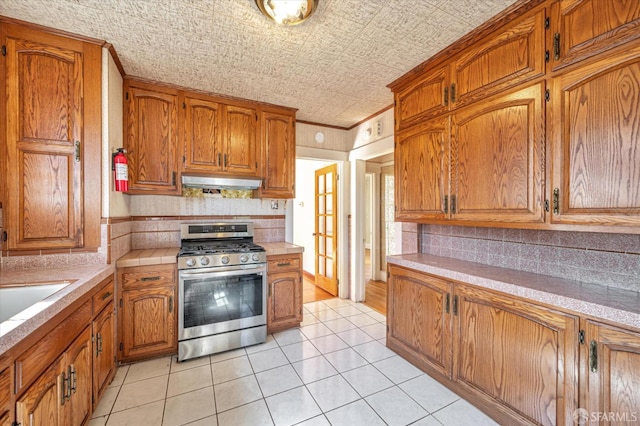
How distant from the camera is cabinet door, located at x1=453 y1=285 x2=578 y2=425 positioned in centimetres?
136

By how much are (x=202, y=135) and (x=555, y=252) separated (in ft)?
10.1

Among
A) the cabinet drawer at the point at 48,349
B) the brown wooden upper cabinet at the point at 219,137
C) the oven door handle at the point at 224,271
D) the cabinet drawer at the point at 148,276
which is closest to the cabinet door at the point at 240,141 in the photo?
the brown wooden upper cabinet at the point at 219,137

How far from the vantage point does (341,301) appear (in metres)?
3.85

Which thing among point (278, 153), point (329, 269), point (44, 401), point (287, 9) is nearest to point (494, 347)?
point (44, 401)

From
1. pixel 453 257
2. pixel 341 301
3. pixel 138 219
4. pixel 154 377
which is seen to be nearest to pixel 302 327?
pixel 341 301

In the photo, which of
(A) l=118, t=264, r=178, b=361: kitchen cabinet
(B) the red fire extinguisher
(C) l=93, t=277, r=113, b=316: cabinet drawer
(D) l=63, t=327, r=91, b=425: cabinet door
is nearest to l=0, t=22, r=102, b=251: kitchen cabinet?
(B) the red fire extinguisher

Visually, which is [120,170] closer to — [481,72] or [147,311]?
[147,311]

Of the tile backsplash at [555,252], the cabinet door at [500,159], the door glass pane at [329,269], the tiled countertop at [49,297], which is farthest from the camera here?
the door glass pane at [329,269]

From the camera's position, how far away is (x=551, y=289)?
1.48 metres

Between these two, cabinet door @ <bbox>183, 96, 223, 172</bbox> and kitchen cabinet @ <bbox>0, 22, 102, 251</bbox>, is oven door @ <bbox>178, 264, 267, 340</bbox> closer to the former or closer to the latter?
kitchen cabinet @ <bbox>0, 22, 102, 251</bbox>

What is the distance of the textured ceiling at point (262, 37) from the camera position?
65.1 inches

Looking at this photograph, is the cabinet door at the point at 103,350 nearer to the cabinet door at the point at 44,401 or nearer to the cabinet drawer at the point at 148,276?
the cabinet drawer at the point at 148,276

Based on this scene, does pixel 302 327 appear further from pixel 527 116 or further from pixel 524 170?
pixel 527 116

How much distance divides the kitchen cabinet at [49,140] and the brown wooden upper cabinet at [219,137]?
2.73ft
